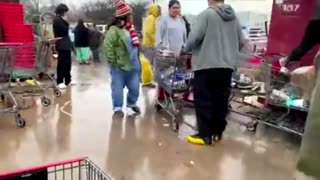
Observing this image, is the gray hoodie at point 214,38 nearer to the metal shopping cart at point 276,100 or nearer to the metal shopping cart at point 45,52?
the metal shopping cart at point 276,100

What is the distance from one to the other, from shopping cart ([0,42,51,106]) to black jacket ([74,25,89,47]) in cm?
538

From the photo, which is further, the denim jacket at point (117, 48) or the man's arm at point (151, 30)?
the man's arm at point (151, 30)

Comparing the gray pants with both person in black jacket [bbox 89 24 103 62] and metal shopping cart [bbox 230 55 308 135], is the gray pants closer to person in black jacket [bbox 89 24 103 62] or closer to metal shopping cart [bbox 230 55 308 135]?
metal shopping cart [bbox 230 55 308 135]

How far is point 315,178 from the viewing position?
1.13 m

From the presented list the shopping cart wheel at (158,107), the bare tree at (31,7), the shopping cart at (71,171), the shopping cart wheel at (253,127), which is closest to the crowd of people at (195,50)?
the shopping cart wheel at (158,107)

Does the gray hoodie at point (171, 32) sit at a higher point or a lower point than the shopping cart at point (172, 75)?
higher

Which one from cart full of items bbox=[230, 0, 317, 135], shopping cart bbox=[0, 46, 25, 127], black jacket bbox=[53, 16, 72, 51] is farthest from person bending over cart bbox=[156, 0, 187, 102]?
shopping cart bbox=[0, 46, 25, 127]

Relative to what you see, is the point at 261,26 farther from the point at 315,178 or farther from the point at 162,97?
the point at 315,178

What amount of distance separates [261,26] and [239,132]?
4813mm

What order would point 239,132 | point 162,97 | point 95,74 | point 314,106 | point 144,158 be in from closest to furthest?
1. point 314,106
2. point 144,158
3. point 239,132
4. point 162,97
5. point 95,74

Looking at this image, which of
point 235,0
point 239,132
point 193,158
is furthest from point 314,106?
point 235,0

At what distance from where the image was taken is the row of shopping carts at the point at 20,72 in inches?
210

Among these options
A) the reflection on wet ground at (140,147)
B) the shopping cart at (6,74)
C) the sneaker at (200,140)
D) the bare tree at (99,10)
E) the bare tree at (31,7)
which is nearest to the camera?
the reflection on wet ground at (140,147)

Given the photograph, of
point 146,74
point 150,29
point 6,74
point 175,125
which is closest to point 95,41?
point 146,74
